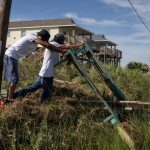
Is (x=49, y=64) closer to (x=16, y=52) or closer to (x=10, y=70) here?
(x=16, y=52)

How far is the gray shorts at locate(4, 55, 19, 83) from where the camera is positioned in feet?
29.4

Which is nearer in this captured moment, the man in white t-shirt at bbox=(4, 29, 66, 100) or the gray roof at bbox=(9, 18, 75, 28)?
the man in white t-shirt at bbox=(4, 29, 66, 100)

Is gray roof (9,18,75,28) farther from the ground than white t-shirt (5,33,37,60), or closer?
farther from the ground

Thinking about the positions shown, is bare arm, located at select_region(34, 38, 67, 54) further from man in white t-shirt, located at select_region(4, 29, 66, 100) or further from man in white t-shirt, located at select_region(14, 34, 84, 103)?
man in white t-shirt, located at select_region(14, 34, 84, 103)

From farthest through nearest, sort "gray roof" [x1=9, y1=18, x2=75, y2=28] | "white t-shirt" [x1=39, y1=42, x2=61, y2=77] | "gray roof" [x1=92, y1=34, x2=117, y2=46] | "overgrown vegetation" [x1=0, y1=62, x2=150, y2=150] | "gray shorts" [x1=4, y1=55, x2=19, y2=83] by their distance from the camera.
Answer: "gray roof" [x1=92, y1=34, x2=117, y2=46] < "gray roof" [x1=9, y1=18, x2=75, y2=28] < "white t-shirt" [x1=39, y1=42, x2=61, y2=77] < "gray shorts" [x1=4, y1=55, x2=19, y2=83] < "overgrown vegetation" [x1=0, y1=62, x2=150, y2=150]

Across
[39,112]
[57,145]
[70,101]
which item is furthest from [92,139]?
[70,101]

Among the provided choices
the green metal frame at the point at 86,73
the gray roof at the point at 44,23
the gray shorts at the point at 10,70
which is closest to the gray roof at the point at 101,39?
the gray roof at the point at 44,23

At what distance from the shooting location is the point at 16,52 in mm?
9188

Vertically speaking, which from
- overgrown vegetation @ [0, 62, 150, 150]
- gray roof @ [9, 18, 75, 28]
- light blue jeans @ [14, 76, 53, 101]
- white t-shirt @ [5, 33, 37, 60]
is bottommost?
overgrown vegetation @ [0, 62, 150, 150]

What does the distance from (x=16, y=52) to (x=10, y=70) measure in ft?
1.34

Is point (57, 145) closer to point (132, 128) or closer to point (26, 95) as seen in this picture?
point (132, 128)

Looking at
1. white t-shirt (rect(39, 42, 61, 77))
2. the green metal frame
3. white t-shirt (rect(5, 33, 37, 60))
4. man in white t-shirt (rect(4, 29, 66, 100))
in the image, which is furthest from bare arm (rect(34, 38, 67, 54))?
white t-shirt (rect(39, 42, 61, 77))

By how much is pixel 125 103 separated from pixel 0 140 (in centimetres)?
314

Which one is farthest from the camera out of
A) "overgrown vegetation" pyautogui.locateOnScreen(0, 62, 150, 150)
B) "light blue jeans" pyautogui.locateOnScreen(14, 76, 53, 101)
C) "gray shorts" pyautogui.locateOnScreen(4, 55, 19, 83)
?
"light blue jeans" pyautogui.locateOnScreen(14, 76, 53, 101)
